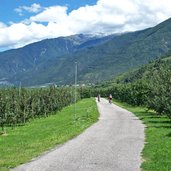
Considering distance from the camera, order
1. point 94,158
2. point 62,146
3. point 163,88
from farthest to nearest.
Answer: point 163,88 < point 62,146 < point 94,158

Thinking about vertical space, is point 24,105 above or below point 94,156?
below

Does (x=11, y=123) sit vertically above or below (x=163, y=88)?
below

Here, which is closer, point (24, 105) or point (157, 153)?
point (157, 153)

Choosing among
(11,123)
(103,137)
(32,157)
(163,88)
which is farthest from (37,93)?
(32,157)

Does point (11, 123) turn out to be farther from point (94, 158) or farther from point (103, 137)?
point (94, 158)

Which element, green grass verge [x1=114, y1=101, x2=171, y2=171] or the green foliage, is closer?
green grass verge [x1=114, y1=101, x2=171, y2=171]

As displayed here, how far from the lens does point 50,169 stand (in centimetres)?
2127

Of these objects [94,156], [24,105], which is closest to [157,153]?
[94,156]

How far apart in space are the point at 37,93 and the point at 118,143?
3143 inches

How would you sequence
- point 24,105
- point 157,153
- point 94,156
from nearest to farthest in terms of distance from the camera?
point 94,156 → point 157,153 → point 24,105

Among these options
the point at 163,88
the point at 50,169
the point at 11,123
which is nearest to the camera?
the point at 50,169

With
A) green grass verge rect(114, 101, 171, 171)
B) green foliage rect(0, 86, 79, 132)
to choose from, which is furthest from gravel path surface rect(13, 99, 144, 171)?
green foliage rect(0, 86, 79, 132)

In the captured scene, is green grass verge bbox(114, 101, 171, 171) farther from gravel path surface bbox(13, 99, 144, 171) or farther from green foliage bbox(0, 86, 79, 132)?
green foliage bbox(0, 86, 79, 132)

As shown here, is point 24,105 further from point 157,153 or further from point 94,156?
point 157,153
